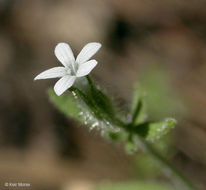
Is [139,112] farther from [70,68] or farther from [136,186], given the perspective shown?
[136,186]

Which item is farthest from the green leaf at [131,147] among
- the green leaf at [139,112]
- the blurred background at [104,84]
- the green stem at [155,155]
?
the blurred background at [104,84]

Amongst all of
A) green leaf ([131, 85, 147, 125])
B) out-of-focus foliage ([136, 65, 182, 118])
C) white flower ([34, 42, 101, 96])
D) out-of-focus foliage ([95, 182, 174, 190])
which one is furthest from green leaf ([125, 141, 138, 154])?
out-of-focus foliage ([136, 65, 182, 118])

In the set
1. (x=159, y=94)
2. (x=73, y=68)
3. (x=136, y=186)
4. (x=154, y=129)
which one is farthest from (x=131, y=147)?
(x=159, y=94)

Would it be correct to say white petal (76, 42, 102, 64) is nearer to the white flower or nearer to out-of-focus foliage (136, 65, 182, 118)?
the white flower

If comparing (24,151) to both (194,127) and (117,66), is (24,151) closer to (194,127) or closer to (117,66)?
(117,66)

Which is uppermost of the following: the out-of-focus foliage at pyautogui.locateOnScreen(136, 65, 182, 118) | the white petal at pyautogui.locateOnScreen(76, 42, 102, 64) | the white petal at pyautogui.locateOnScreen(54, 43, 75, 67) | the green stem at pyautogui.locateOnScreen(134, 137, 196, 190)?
the out-of-focus foliage at pyautogui.locateOnScreen(136, 65, 182, 118)

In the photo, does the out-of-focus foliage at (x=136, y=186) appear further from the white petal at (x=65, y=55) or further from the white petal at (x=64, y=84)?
the white petal at (x=64, y=84)
